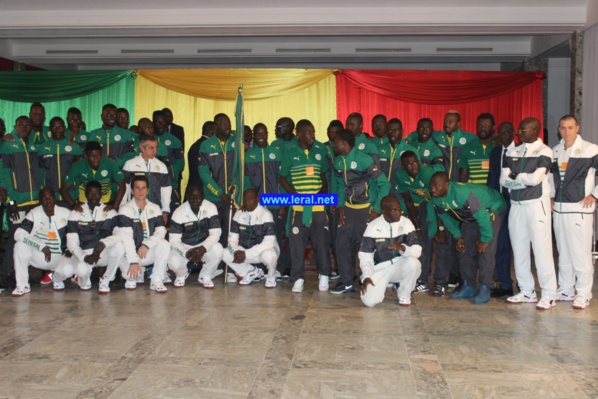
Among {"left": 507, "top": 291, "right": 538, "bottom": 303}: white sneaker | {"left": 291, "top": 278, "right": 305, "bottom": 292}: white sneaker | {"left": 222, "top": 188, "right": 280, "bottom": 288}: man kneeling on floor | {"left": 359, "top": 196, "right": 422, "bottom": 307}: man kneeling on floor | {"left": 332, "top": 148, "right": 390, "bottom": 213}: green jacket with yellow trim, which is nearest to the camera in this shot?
{"left": 359, "top": 196, "right": 422, "bottom": 307}: man kneeling on floor

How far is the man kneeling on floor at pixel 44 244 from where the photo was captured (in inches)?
236

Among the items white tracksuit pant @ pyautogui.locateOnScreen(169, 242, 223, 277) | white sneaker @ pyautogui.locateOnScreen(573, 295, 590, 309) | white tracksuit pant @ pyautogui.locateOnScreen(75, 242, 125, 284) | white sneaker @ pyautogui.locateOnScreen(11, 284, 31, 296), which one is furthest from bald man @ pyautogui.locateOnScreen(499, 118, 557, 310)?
white sneaker @ pyautogui.locateOnScreen(11, 284, 31, 296)

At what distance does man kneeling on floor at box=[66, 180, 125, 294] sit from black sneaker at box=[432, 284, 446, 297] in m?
3.06

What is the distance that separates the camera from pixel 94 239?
20.7ft

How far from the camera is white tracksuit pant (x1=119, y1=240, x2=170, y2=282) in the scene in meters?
6.14

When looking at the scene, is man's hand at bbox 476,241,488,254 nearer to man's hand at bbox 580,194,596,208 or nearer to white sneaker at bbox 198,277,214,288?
man's hand at bbox 580,194,596,208

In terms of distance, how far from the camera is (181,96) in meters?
10.7

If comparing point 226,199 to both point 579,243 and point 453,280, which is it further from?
point 579,243

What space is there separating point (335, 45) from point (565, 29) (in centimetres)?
415

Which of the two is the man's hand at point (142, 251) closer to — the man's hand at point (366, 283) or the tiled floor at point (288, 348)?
the tiled floor at point (288, 348)

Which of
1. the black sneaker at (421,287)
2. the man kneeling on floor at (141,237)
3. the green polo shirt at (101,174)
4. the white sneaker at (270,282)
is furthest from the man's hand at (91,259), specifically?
the black sneaker at (421,287)

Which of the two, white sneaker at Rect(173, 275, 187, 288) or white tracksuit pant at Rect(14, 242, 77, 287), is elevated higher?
white tracksuit pant at Rect(14, 242, 77, 287)

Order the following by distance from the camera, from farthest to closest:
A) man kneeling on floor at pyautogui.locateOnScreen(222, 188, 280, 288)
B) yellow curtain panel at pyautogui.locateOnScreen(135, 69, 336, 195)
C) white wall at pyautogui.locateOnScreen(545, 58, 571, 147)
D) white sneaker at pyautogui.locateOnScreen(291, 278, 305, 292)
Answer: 1. white wall at pyautogui.locateOnScreen(545, 58, 571, 147)
2. yellow curtain panel at pyautogui.locateOnScreen(135, 69, 336, 195)
3. man kneeling on floor at pyautogui.locateOnScreen(222, 188, 280, 288)
4. white sneaker at pyautogui.locateOnScreen(291, 278, 305, 292)

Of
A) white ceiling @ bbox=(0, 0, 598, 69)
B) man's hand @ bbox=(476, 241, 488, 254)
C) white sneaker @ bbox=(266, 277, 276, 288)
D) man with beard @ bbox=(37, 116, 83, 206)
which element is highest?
white ceiling @ bbox=(0, 0, 598, 69)
